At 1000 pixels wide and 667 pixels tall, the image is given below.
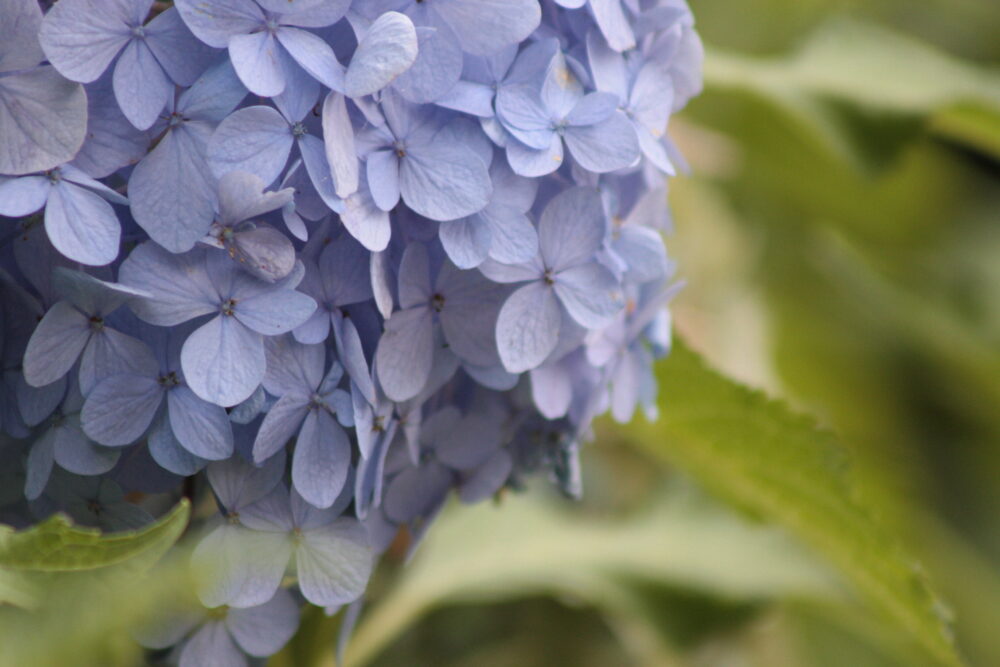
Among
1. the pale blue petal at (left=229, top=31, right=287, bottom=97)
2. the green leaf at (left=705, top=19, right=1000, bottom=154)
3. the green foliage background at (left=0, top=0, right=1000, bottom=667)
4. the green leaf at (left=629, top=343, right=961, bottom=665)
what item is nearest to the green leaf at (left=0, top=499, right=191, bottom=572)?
the green foliage background at (left=0, top=0, right=1000, bottom=667)

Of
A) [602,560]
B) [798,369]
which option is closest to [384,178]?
[602,560]

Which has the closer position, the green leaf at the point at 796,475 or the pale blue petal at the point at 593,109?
the pale blue petal at the point at 593,109

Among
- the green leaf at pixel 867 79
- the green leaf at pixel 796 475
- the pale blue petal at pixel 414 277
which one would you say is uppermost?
the pale blue petal at pixel 414 277

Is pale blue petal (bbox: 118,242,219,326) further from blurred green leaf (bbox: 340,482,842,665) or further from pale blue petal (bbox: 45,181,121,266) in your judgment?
blurred green leaf (bbox: 340,482,842,665)

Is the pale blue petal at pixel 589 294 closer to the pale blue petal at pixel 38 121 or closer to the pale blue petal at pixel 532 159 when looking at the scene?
the pale blue petal at pixel 532 159

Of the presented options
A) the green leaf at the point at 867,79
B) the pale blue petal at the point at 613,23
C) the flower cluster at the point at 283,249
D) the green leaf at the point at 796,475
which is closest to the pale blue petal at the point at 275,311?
the flower cluster at the point at 283,249

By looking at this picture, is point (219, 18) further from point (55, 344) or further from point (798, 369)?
point (798, 369)

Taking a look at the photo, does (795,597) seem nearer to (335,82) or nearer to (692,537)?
(692,537)

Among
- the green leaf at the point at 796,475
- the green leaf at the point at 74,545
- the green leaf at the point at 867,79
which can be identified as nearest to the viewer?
the green leaf at the point at 74,545

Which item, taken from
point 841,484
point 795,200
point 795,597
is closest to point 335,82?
point 841,484
